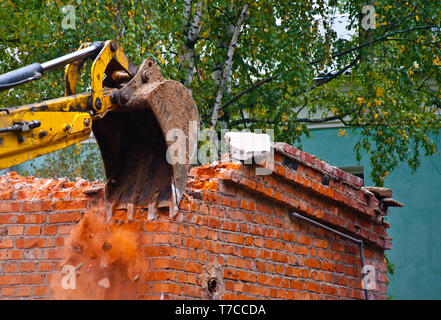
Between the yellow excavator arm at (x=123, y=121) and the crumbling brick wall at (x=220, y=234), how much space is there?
0.74 feet

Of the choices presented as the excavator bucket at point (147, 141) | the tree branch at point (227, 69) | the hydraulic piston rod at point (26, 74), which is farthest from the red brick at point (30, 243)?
the tree branch at point (227, 69)

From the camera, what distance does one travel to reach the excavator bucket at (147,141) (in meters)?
4.84

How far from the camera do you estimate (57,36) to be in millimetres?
9664

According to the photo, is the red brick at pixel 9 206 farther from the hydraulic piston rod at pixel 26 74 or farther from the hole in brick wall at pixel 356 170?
the hole in brick wall at pixel 356 170

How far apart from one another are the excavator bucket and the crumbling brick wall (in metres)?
0.17

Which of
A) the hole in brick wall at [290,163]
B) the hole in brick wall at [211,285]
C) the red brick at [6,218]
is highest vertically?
the hole in brick wall at [290,163]

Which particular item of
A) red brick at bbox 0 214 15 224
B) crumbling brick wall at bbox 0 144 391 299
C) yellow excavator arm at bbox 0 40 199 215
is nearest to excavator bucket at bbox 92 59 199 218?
yellow excavator arm at bbox 0 40 199 215

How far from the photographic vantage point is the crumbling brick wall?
488cm

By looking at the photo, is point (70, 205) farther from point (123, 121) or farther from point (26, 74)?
point (26, 74)

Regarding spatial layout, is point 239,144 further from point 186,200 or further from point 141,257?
point 141,257

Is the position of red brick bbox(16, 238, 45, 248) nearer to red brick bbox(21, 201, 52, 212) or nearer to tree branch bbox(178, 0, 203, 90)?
red brick bbox(21, 201, 52, 212)

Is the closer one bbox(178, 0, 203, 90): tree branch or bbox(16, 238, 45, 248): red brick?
bbox(16, 238, 45, 248): red brick

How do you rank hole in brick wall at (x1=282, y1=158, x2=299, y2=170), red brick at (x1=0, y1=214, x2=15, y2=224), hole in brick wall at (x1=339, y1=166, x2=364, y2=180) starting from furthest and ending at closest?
hole in brick wall at (x1=339, y1=166, x2=364, y2=180) < hole in brick wall at (x1=282, y1=158, x2=299, y2=170) < red brick at (x1=0, y1=214, x2=15, y2=224)
